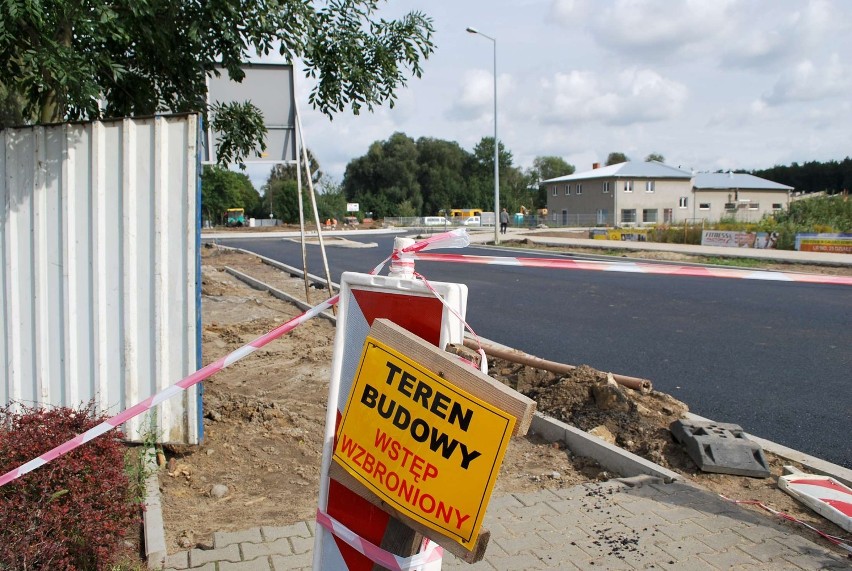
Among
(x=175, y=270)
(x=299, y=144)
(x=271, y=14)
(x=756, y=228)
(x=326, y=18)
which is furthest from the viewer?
(x=756, y=228)

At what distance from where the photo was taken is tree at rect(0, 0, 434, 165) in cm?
489

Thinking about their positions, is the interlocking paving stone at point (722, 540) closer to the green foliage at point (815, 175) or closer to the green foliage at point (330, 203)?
the green foliage at point (330, 203)

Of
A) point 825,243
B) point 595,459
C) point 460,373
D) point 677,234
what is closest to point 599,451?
point 595,459

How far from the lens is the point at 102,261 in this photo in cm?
488

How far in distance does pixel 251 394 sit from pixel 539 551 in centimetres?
370

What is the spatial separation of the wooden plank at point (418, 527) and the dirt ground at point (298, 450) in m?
1.73

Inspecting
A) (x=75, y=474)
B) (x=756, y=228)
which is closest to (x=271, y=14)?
(x=75, y=474)

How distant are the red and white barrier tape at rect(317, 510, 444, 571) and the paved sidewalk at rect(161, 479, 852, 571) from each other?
3.61 feet

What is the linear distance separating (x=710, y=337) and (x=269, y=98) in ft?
22.2

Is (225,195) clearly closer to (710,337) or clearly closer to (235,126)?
(710,337)

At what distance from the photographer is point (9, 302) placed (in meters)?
5.02

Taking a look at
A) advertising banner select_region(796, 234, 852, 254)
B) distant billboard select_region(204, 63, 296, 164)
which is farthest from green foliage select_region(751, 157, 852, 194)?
distant billboard select_region(204, 63, 296, 164)

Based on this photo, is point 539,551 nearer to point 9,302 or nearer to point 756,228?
point 9,302

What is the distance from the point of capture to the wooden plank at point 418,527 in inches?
82.7
